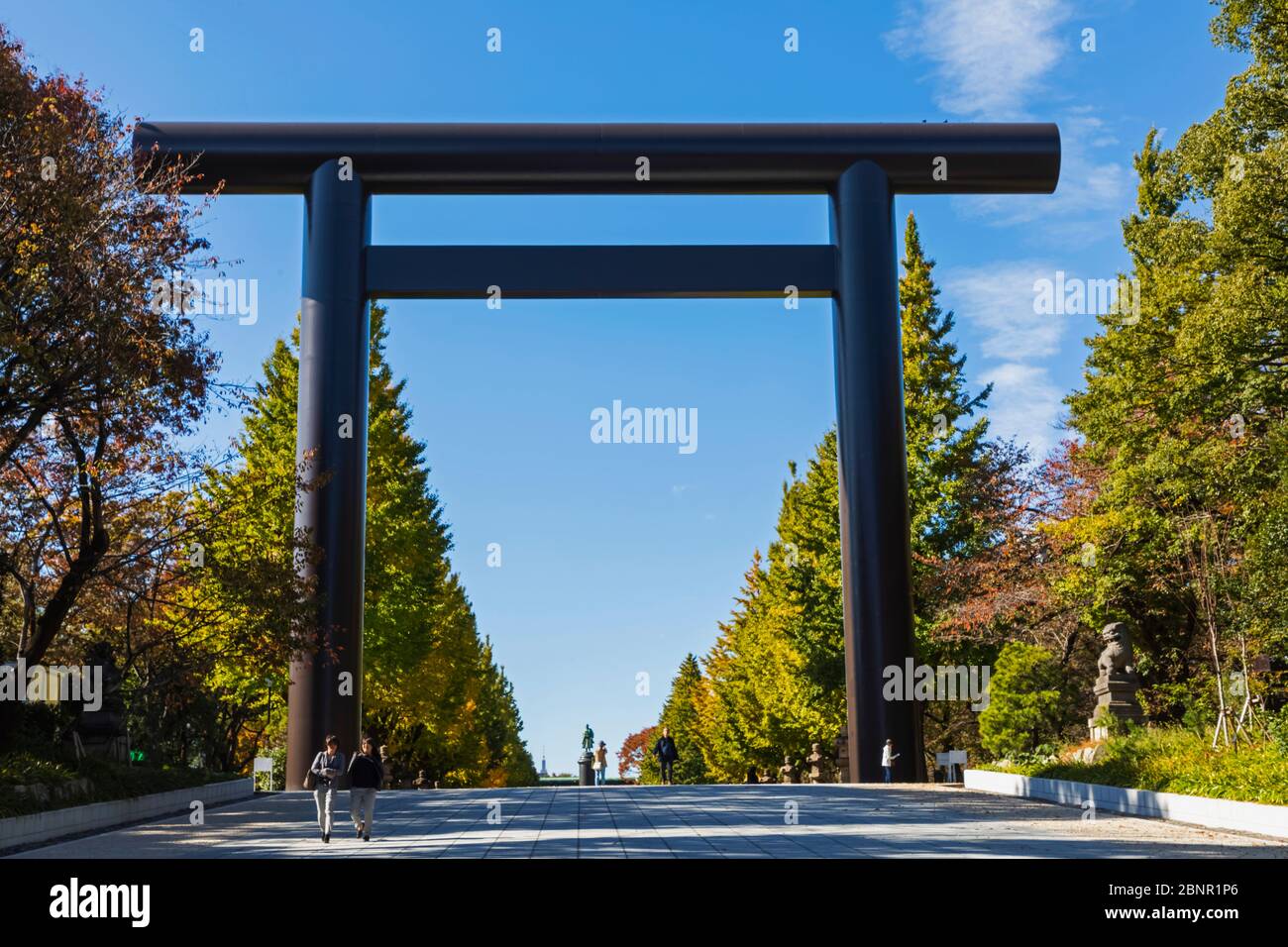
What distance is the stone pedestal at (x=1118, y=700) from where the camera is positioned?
835 inches

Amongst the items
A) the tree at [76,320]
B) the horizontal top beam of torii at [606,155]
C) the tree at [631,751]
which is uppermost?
the horizontal top beam of torii at [606,155]

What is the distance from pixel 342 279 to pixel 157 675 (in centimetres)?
936

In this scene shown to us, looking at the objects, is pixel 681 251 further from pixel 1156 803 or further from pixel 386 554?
pixel 1156 803

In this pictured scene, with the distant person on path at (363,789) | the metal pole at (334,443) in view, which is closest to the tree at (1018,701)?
the metal pole at (334,443)

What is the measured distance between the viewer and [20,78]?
617 inches

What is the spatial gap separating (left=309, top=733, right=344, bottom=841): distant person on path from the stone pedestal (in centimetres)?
1317

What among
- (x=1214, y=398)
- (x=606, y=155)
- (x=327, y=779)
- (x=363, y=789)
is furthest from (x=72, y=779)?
(x=1214, y=398)

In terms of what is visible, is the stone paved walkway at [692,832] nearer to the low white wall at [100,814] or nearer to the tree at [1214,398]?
the low white wall at [100,814]

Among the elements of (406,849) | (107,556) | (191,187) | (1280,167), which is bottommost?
(406,849)

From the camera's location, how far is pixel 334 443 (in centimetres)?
2470

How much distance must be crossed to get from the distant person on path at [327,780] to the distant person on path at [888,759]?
13.1 meters
